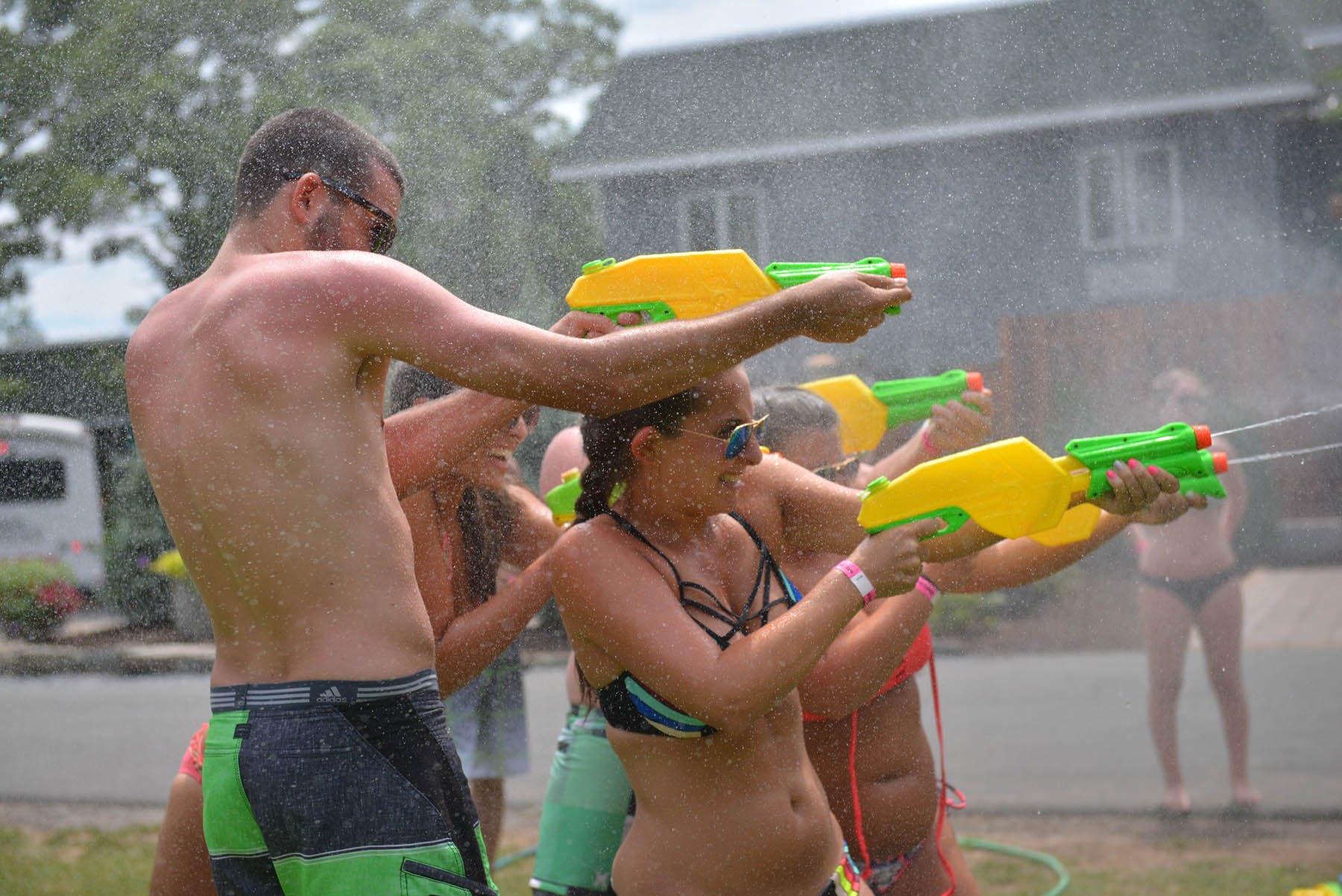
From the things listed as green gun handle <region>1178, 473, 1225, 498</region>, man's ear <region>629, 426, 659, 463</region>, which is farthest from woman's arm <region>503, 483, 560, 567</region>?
green gun handle <region>1178, 473, 1225, 498</region>

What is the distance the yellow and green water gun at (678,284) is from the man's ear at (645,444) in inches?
11.7

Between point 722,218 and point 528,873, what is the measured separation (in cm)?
231

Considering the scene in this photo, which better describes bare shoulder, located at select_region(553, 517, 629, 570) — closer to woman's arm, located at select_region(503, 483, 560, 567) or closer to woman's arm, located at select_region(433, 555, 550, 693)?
woman's arm, located at select_region(433, 555, 550, 693)

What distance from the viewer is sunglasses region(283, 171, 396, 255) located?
1.88 m

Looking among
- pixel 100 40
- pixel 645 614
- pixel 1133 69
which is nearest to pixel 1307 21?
pixel 1133 69

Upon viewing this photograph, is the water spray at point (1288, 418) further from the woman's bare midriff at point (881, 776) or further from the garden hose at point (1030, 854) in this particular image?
the woman's bare midriff at point (881, 776)

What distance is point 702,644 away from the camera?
5.81ft

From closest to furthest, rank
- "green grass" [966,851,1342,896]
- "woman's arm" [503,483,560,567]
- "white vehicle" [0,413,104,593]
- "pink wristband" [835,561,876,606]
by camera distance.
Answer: "pink wristband" [835,561,876,606] < "woman's arm" [503,483,560,567] < "green grass" [966,851,1342,896] < "white vehicle" [0,413,104,593]

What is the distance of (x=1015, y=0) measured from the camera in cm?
374

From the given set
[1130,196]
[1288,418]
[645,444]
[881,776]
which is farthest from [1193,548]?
[645,444]

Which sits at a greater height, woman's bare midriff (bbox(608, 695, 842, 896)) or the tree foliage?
the tree foliage

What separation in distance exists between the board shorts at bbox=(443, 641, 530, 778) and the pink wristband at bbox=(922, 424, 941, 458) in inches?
51.3

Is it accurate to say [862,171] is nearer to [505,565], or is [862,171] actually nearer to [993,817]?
[505,565]

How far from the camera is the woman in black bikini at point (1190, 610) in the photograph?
3.96m
